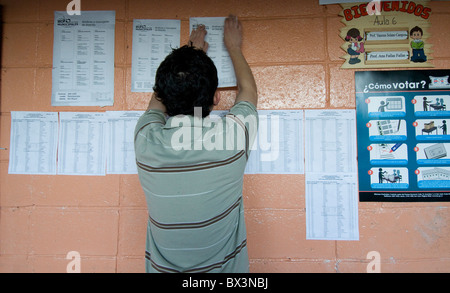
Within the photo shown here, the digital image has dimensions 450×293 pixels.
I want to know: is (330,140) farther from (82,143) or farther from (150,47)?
(82,143)

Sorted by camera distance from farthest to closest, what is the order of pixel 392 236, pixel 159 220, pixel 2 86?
pixel 2 86 → pixel 392 236 → pixel 159 220

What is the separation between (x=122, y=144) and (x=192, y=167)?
2.21ft

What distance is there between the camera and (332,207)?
124 cm

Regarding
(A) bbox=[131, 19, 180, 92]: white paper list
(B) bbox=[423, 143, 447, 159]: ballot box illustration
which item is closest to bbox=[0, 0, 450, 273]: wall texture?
(A) bbox=[131, 19, 180, 92]: white paper list

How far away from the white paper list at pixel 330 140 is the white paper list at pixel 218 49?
46 cm

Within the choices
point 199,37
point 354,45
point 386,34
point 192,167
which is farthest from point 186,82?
point 386,34

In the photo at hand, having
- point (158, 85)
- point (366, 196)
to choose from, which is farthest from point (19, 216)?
point (366, 196)

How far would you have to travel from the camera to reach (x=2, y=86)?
1325 mm

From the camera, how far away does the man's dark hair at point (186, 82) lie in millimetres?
835

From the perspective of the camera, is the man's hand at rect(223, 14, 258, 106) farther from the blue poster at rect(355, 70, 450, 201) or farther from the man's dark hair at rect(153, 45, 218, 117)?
the blue poster at rect(355, 70, 450, 201)

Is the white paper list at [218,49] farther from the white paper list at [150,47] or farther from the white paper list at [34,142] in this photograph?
the white paper list at [34,142]

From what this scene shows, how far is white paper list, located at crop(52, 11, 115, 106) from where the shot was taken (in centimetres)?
130
